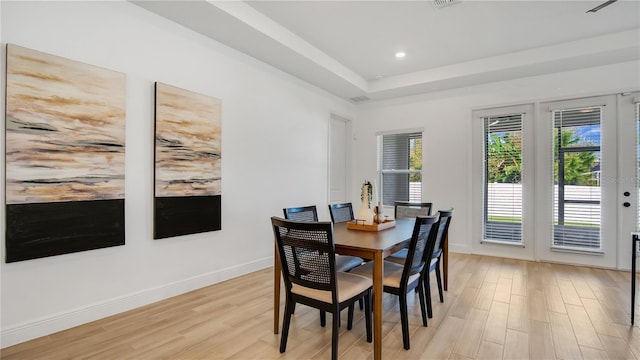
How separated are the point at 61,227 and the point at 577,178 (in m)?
5.85

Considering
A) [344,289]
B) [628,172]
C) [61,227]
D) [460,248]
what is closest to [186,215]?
[61,227]

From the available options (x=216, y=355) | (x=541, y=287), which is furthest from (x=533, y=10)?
(x=216, y=355)

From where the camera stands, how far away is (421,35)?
3.81m

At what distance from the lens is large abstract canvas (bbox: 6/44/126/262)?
7.06ft

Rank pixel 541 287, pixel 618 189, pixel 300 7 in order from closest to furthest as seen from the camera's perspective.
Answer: pixel 300 7 < pixel 541 287 < pixel 618 189

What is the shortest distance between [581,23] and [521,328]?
3371mm

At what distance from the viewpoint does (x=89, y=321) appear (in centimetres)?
250

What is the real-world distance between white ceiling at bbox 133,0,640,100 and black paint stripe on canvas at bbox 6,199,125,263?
1.85m

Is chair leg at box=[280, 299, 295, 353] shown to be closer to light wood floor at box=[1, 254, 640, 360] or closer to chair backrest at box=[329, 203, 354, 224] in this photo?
light wood floor at box=[1, 254, 640, 360]

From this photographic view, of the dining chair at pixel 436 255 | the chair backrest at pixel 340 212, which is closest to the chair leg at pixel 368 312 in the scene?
the dining chair at pixel 436 255

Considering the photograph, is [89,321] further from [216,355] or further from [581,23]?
[581,23]

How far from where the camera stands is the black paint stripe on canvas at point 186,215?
2971 millimetres

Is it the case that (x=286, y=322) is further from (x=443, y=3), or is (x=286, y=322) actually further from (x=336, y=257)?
(x=443, y=3)

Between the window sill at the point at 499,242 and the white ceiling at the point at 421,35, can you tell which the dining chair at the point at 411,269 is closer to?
→ the white ceiling at the point at 421,35
